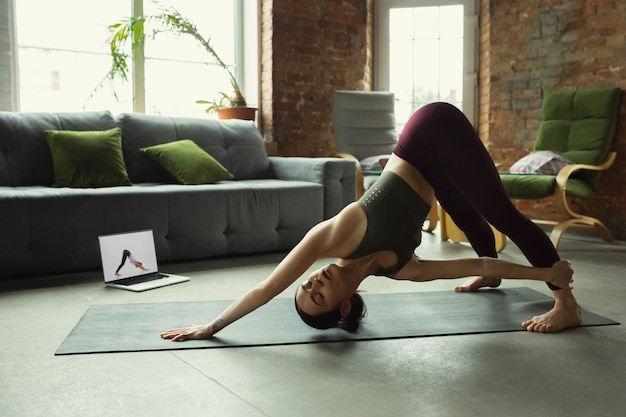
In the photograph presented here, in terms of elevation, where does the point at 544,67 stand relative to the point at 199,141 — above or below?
above

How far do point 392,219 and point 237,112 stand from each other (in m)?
3.13

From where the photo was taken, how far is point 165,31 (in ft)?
15.7

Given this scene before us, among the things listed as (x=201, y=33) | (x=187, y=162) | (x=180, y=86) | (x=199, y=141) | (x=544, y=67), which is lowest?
(x=187, y=162)

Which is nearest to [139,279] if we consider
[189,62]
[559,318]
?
[559,318]

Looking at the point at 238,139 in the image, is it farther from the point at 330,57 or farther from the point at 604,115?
the point at 604,115

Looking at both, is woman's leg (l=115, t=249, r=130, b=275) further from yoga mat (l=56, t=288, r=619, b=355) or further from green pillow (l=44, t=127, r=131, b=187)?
green pillow (l=44, t=127, r=131, b=187)

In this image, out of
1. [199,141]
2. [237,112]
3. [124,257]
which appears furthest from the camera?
[237,112]

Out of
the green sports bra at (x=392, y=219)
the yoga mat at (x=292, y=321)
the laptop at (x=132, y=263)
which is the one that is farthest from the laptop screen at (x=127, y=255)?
the green sports bra at (x=392, y=219)

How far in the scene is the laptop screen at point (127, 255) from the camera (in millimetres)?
2863

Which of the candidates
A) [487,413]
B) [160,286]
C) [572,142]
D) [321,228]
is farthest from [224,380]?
[572,142]

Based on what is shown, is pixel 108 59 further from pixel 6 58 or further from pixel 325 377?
pixel 325 377

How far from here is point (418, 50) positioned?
19.0 feet

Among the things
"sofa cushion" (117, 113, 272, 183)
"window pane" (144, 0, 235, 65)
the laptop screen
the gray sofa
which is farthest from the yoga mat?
"window pane" (144, 0, 235, 65)

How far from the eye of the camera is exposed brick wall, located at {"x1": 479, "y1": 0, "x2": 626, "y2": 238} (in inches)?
181
